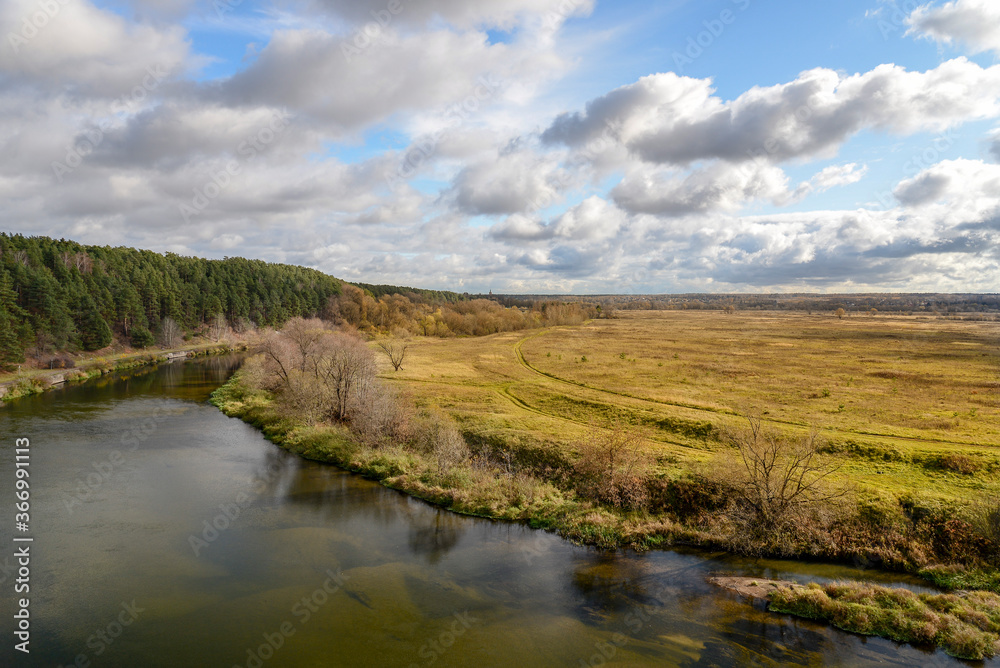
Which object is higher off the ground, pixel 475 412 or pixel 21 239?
pixel 21 239

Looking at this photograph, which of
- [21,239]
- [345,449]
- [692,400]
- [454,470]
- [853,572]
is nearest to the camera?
[853,572]

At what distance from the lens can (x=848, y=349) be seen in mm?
71688

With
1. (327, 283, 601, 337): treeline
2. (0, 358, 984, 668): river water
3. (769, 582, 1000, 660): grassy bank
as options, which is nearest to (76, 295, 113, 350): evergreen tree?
(327, 283, 601, 337): treeline

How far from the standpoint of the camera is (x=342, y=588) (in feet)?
61.6

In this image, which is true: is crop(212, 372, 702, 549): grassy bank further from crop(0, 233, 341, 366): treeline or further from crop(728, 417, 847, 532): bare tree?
crop(0, 233, 341, 366): treeline

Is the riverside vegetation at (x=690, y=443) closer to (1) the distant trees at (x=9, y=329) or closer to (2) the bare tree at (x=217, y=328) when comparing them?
(1) the distant trees at (x=9, y=329)

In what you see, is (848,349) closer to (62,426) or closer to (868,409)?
(868,409)

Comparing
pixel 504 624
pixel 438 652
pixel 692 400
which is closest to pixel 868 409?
pixel 692 400

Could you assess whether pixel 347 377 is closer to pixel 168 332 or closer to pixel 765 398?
pixel 765 398

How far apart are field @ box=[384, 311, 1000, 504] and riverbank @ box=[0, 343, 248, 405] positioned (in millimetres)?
37963

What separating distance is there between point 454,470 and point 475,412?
35.0 ft

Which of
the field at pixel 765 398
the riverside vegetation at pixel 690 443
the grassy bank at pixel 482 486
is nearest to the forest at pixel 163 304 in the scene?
the riverside vegetation at pixel 690 443

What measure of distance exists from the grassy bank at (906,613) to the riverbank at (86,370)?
67260mm

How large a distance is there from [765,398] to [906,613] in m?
27.5
